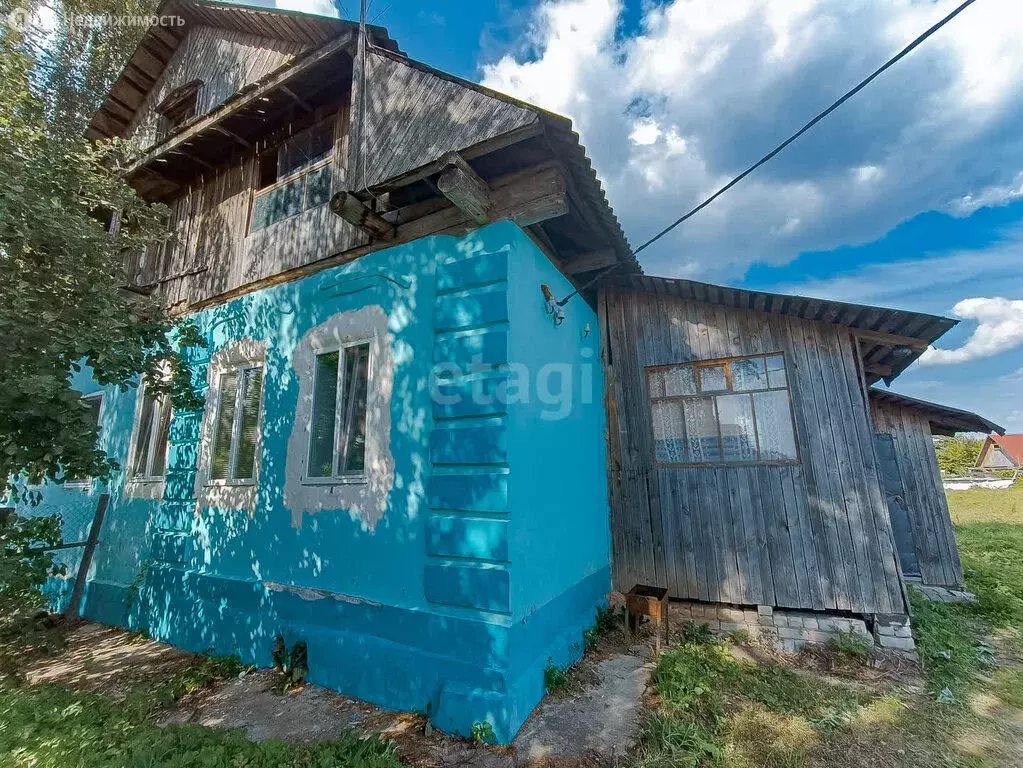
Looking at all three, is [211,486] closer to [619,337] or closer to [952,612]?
[619,337]

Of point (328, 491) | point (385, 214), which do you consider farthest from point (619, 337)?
point (328, 491)

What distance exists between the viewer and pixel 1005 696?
385 cm

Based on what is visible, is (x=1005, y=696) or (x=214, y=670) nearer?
(x=1005, y=696)

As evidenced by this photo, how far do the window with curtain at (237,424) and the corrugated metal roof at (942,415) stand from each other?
9.29m

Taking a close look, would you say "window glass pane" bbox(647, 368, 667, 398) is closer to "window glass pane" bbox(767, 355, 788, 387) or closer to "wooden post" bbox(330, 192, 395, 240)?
"window glass pane" bbox(767, 355, 788, 387)

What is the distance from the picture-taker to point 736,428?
565 cm

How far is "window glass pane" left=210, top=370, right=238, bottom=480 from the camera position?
561 centimetres

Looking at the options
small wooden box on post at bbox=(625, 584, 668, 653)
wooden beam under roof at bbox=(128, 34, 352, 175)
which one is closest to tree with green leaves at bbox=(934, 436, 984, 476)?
small wooden box on post at bbox=(625, 584, 668, 653)

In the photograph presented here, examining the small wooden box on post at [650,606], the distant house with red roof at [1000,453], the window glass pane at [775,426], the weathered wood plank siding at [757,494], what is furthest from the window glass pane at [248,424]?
the distant house with red roof at [1000,453]

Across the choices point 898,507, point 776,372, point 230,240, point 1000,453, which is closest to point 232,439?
point 230,240

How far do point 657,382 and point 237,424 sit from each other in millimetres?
5680

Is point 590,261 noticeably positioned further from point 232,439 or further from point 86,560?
point 86,560

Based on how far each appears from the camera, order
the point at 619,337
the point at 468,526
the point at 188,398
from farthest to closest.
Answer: the point at 619,337
the point at 188,398
the point at 468,526

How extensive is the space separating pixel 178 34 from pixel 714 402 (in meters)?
11.7
